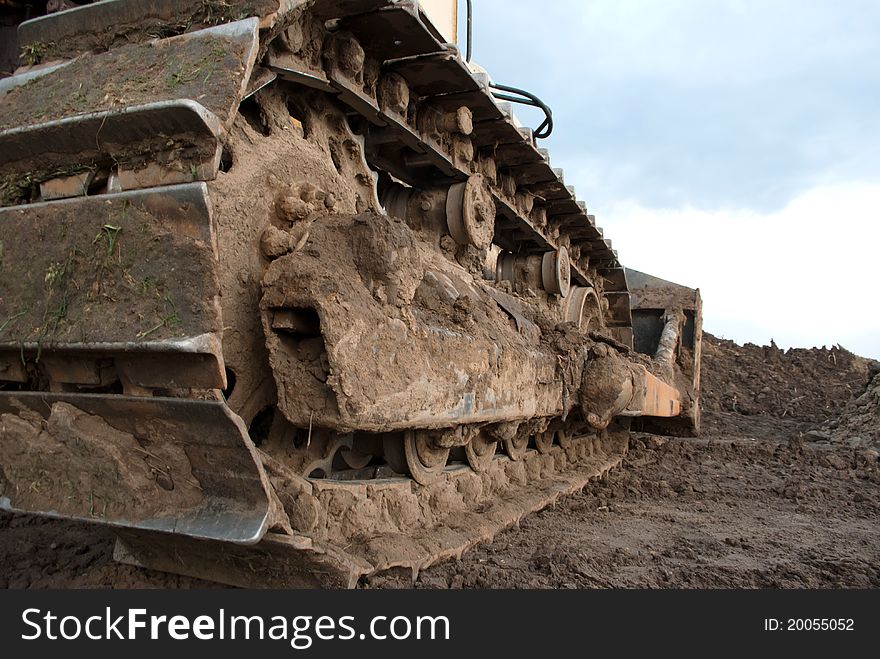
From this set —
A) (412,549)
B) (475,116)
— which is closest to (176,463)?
(412,549)

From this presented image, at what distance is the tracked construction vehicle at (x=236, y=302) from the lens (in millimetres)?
1934

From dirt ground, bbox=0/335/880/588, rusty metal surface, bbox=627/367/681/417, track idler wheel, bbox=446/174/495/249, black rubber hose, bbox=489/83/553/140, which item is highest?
black rubber hose, bbox=489/83/553/140

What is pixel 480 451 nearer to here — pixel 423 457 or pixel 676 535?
pixel 423 457

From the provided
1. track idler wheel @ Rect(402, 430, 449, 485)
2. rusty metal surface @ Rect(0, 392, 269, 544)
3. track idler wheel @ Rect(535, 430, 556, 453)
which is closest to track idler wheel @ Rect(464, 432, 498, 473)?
track idler wheel @ Rect(402, 430, 449, 485)

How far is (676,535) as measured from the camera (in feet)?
12.1

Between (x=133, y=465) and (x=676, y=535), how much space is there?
8.32 feet

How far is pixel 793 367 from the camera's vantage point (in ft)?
39.4

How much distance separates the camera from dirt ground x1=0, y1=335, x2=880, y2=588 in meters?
2.79

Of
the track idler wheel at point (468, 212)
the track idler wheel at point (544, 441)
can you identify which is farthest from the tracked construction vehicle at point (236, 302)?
the track idler wheel at point (544, 441)

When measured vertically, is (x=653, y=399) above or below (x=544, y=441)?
above

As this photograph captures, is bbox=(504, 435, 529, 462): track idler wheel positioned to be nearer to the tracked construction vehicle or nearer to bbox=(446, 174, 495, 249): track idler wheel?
the tracked construction vehicle

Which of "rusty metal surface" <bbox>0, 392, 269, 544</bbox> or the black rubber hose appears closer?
"rusty metal surface" <bbox>0, 392, 269, 544</bbox>

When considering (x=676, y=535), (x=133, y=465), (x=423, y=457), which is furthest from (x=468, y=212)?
(x=133, y=465)

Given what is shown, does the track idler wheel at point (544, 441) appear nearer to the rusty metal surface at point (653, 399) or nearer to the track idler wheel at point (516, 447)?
the track idler wheel at point (516, 447)
